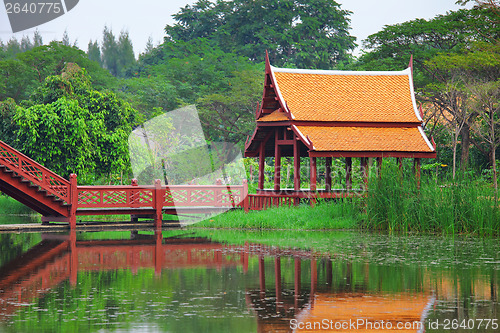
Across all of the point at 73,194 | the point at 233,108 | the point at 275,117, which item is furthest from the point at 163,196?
the point at 233,108

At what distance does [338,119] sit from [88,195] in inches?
361

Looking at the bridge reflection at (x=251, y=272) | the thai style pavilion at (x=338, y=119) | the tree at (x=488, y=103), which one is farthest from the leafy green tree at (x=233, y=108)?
the bridge reflection at (x=251, y=272)

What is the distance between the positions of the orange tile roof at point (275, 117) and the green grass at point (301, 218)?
3.20m

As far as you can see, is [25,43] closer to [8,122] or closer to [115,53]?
[115,53]

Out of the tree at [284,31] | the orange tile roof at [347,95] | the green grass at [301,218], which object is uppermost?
the tree at [284,31]

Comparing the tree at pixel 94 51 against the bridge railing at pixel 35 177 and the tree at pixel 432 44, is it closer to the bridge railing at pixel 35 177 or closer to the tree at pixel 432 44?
the tree at pixel 432 44

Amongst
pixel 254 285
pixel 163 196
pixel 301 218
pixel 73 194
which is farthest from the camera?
pixel 163 196

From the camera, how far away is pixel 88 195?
25.4 metres

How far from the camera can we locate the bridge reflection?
1018 cm

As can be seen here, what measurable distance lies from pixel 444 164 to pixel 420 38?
27.2 feet

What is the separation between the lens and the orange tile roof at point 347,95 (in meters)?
26.5

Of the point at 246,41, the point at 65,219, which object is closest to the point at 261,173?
the point at 65,219

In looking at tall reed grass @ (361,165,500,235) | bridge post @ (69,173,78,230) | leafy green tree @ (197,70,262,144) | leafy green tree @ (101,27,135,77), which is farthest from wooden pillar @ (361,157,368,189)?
leafy green tree @ (101,27,135,77)

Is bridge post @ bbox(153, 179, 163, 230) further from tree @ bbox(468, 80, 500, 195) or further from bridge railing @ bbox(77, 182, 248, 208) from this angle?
tree @ bbox(468, 80, 500, 195)
